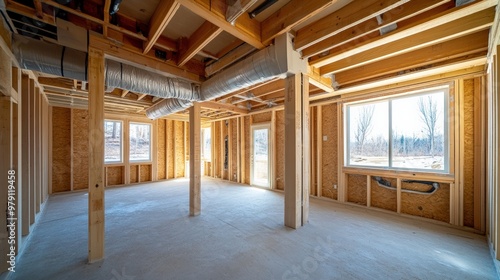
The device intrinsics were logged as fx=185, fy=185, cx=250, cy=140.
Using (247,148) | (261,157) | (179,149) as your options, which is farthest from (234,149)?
(179,149)

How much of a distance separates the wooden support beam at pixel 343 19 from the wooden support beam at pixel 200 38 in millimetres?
1054

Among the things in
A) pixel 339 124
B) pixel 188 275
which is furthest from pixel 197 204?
pixel 339 124

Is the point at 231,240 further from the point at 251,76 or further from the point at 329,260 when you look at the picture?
the point at 251,76

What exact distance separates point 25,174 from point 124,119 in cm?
382

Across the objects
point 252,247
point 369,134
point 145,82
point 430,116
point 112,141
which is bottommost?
point 252,247

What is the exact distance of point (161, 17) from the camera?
1.84 metres

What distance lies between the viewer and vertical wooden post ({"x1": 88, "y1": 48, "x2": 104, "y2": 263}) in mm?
2012

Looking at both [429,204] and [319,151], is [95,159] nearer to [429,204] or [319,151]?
[319,151]

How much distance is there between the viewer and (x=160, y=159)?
693cm

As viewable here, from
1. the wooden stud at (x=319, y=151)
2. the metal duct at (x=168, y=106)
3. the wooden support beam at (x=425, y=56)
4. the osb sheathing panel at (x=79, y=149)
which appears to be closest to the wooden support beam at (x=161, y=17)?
the metal duct at (x=168, y=106)

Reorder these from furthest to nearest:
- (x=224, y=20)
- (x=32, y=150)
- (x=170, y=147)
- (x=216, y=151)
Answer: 1. (x=216, y=151)
2. (x=170, y=147)
3. (x=32, y=150)
4. (x=224, y=20)

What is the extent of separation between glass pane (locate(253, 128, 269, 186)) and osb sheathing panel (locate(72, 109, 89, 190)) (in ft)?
16.2

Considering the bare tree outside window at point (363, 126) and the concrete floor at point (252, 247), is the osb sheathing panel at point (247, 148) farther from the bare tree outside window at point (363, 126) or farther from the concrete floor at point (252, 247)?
the bare tree outside window at point (363, 126)

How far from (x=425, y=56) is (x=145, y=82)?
4.02 meters
